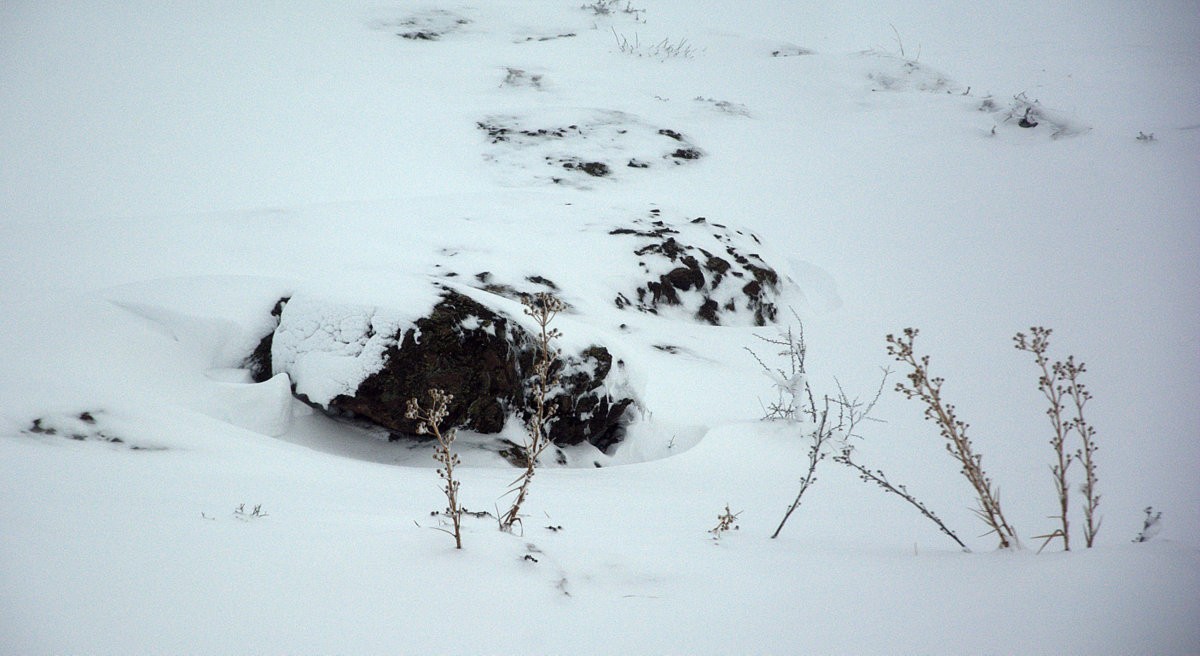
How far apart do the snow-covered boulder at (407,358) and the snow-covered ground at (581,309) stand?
148 millimetres

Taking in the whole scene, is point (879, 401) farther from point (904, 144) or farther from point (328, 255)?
point (904, 144)

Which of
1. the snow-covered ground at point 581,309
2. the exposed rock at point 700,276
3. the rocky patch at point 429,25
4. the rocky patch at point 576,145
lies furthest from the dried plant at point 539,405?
the rocky patch at point 429,25

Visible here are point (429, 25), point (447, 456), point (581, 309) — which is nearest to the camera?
point (447, 456)

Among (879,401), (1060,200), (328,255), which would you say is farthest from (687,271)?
(1060,200)

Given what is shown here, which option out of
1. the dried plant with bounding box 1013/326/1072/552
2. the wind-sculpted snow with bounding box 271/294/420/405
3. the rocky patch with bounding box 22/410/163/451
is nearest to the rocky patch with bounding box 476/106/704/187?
the wind-sculpted snow with bounding box 271/294/420/405

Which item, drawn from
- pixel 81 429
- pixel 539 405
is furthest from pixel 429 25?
→ pixel 539 405

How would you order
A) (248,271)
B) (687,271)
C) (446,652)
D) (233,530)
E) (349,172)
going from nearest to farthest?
1. (446,652)
2. (233,530)
3. (248,271)
4. (687,271)
5. (349,172)

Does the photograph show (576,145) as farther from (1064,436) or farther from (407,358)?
(1064,436)

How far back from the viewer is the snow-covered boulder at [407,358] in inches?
104

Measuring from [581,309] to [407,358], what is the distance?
92.1 inches

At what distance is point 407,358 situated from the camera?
105 inches

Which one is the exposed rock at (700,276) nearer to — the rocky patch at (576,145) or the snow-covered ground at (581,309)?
the snow-covered ground at (581,309)

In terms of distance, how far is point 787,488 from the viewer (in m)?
2.86

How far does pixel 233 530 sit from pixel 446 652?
640mm
